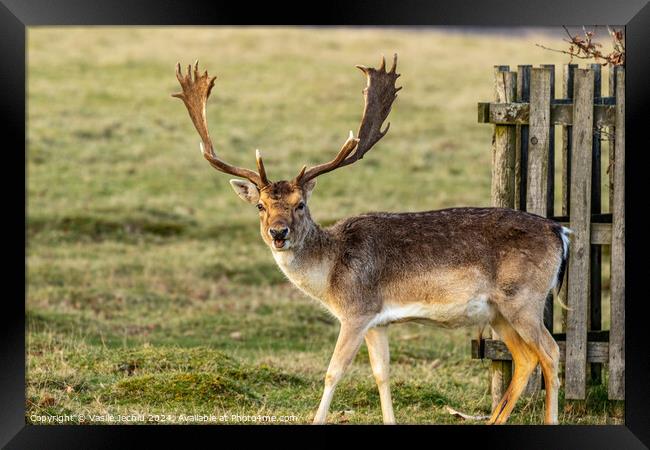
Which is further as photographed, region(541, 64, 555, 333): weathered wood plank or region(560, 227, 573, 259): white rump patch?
region(541, 64, 555, 333): weathered wood plank

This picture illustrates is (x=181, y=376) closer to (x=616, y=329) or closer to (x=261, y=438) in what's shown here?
(x=261, y=438)

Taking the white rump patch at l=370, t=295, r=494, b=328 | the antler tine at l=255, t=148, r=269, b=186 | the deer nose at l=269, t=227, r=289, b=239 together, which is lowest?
the white rump patch at l=370, t=295, r=494, b=328

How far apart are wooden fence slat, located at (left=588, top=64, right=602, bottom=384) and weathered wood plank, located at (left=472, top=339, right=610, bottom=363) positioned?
49 centimetres

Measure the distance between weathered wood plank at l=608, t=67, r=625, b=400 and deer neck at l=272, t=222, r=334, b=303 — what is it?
2704 mm

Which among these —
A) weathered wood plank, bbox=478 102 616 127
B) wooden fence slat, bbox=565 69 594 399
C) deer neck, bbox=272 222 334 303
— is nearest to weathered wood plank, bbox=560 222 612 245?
wooden fence slat, bbox=565 69 594 399

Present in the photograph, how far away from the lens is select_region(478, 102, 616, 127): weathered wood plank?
1112 cm

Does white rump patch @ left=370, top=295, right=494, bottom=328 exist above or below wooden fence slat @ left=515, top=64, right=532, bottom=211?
below

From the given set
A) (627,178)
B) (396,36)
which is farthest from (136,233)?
(396,36)

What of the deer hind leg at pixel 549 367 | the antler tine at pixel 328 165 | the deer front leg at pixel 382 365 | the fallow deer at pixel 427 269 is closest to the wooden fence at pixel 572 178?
the fallow deer at pixel 427 269

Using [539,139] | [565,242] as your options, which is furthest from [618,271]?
[539,139]

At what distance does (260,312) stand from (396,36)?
2798 centimetres

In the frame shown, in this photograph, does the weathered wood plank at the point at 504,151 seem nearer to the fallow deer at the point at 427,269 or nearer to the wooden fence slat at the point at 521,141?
the wooden fence slat at the point at 521,141

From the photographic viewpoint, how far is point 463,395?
12.2 metres

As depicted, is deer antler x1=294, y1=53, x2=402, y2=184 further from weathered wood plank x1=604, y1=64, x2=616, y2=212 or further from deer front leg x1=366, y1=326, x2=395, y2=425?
weathered wood plank x1=604, y1=64, x2=616, y2=212
